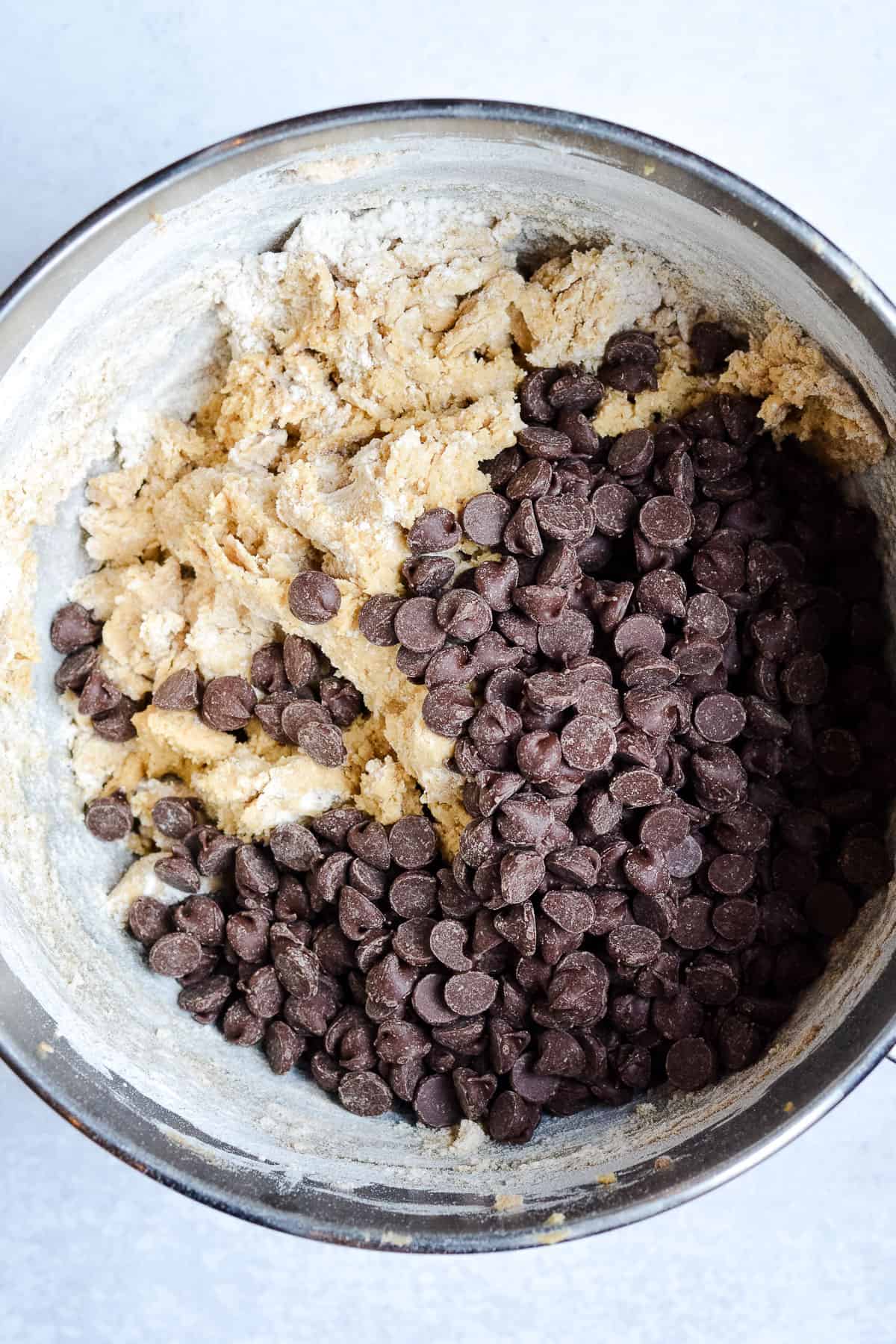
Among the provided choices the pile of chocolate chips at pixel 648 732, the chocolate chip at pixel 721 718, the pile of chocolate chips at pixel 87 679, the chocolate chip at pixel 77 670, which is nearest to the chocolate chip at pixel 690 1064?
the pile of chocolate chips at pixel 648 732

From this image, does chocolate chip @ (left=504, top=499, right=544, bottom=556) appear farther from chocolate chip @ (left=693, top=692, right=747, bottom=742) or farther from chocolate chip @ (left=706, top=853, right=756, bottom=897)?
chocolate chip @ (left=706, top=853, right=756, bottom=897)

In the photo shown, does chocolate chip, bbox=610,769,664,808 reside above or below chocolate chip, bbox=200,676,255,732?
above

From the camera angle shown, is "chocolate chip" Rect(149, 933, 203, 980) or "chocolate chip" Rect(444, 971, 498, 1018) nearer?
"chocolate chip" Rect(444, 971, 498, 1018)

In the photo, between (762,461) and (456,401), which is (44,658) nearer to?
(456,401)

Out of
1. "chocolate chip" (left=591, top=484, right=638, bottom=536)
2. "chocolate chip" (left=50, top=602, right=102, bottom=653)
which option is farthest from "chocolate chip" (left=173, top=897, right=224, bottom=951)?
"chocolate chip" (left=591, top=484, right=638, bottom=536)

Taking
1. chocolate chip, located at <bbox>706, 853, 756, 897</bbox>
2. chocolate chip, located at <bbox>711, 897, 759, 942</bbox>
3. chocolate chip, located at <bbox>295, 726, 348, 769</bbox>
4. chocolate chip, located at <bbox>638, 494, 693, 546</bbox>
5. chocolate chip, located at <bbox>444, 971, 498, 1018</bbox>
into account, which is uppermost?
chocolate chip, located at <bbox>638, 494, 693, 546</bbox>

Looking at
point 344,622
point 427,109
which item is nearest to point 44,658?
point 344,622

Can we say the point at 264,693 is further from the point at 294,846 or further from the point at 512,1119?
the point at 512,1119
